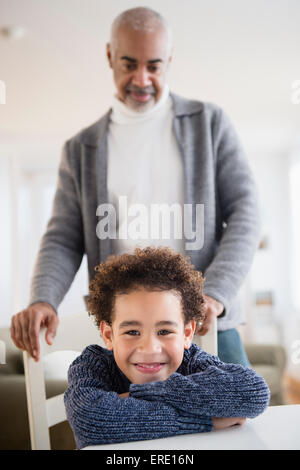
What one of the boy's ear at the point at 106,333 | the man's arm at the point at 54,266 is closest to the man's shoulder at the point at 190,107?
the man's arm at the point at 54,266

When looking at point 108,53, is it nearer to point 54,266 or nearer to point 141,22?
point 141,22

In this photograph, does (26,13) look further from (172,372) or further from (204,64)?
(172,372)

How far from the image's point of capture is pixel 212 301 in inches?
A: 17.3

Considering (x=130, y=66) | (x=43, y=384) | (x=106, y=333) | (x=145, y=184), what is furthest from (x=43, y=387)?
(x=130, y=66)

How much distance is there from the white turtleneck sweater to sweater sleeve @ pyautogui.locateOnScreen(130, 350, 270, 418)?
0.44 feet

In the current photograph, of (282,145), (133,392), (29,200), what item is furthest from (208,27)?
(133,392)

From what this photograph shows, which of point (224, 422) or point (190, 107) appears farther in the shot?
point (190, 107)

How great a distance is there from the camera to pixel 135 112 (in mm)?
494

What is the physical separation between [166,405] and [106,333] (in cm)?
8

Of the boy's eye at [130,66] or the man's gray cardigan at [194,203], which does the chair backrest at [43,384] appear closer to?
the man's gray cardigan at [194,203]

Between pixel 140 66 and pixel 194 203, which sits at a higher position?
pixel 140 66

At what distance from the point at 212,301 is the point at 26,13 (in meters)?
0.38

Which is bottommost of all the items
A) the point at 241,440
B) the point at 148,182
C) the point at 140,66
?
the point at 241,440
